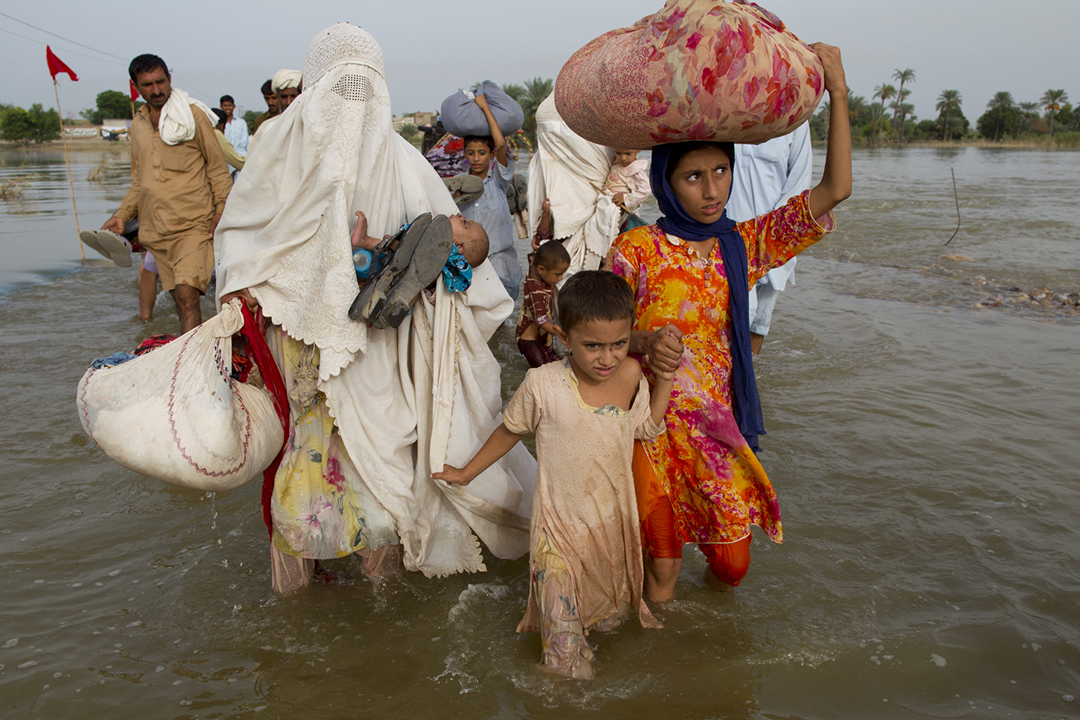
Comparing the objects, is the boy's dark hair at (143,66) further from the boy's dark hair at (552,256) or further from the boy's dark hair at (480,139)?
the boy's dark hair at (552,256)

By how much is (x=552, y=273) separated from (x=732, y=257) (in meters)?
2.59

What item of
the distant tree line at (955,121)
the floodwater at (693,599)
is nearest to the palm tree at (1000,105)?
the distant tree line at (955,121)

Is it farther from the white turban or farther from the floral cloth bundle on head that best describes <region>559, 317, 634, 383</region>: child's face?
the white turban

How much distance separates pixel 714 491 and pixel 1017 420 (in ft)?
9.61

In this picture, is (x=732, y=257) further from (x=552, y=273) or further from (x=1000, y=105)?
(x=1000, y=105)

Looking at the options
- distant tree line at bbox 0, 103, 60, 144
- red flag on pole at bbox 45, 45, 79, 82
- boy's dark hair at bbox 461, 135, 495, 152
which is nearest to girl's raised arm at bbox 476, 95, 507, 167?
boy's dark hair at bbox 461, 135, 495, 152

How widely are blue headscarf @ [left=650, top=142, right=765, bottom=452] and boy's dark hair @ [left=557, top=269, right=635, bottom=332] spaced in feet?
1.07

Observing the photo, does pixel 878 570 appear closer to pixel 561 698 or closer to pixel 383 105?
pixel 561 698

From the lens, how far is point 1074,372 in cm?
532

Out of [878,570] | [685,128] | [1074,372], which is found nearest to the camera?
[685,128]

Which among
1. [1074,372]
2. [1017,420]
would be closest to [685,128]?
[1017,420]

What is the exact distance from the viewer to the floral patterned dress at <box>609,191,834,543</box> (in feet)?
8.34

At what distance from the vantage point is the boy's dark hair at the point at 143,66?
5.31 metres

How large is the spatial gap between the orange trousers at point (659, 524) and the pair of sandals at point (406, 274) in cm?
92
